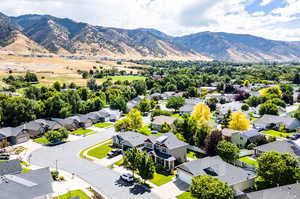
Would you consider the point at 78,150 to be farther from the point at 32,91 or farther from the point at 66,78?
the point at 66,78

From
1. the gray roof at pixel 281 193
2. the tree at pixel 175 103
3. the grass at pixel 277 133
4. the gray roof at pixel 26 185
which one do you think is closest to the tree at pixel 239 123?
the grass at pixel 277 133

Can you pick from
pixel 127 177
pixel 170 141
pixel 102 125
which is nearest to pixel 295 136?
pixel 170 141

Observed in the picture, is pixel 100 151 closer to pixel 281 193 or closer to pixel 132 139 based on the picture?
pixel 132 139

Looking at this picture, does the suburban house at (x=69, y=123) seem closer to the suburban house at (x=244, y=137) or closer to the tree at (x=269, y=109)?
the suburban house at (x=244, y=137)

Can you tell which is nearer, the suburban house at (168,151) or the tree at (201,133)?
the suburban house at (168,151)

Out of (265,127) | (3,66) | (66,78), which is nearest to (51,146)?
(265,127)

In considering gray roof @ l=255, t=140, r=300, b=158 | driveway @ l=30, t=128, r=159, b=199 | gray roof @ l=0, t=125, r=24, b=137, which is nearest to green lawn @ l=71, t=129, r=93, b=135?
driveway @ l=30, t=128, r=159, b=199
